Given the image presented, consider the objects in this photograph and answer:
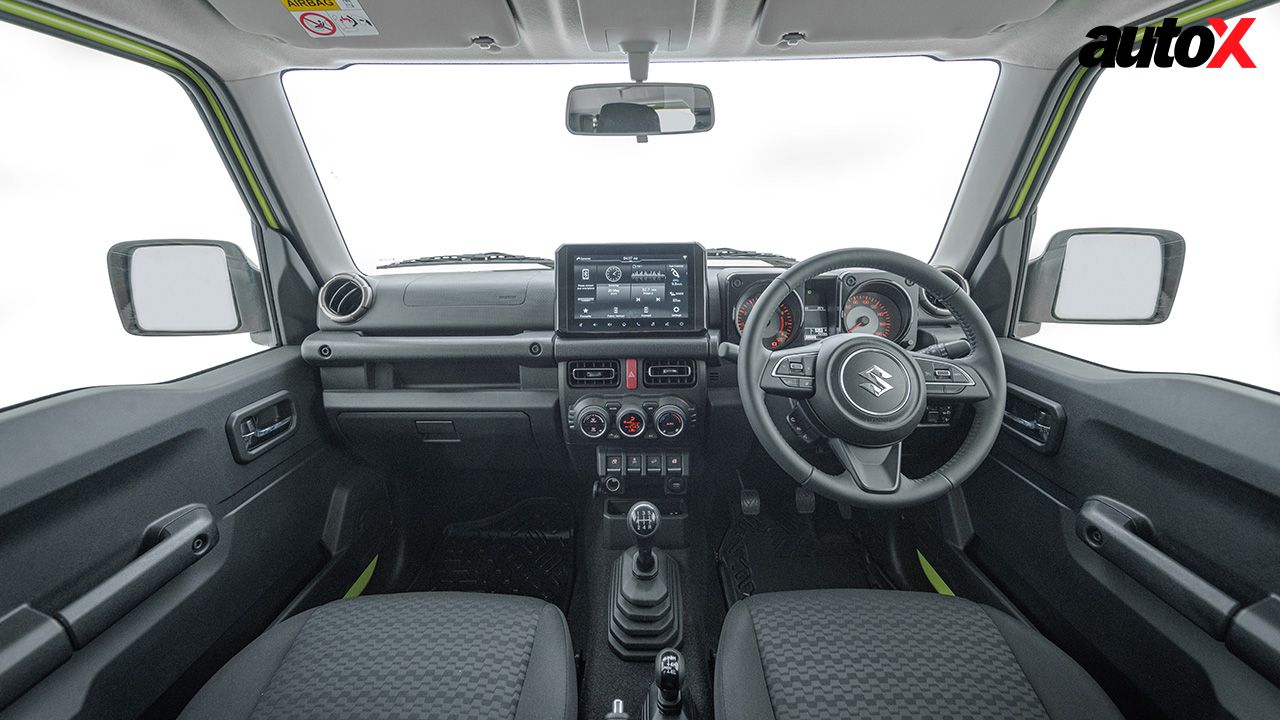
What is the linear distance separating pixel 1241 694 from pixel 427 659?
174 centimetres

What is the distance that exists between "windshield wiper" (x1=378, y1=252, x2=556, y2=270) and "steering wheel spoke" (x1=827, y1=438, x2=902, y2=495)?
158 centimetres

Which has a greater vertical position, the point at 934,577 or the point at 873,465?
the point at 873,465

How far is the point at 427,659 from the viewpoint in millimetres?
1423

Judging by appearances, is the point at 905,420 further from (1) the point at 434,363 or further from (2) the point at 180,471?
(2) the point at 180,471

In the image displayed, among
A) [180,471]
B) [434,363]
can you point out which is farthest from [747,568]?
[180,471]

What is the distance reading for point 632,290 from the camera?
2.29 meters

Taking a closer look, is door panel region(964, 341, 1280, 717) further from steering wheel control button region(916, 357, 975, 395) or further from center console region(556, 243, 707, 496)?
center console region(556, 243, 707, 496)

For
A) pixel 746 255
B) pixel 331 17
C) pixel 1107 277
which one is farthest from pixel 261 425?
pixel 1107 277

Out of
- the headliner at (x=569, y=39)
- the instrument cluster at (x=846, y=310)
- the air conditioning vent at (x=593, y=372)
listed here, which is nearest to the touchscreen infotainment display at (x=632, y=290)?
the air conditioning vent at (x=593, y=372)

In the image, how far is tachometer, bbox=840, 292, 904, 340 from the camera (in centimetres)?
216

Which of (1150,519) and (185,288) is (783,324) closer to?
(1150,519)

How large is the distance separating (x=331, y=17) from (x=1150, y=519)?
2.76 metres

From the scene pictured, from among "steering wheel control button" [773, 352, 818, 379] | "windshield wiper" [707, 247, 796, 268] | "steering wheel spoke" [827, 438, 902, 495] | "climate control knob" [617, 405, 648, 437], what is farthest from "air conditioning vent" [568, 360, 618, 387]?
"steering wheel spoke" [827, 438, 902, 495]

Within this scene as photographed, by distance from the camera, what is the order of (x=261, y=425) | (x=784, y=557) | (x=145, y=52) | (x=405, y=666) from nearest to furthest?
(x=405, y=666), (x=145, y=52), (x=261, y=425), (x=784, y=557)
